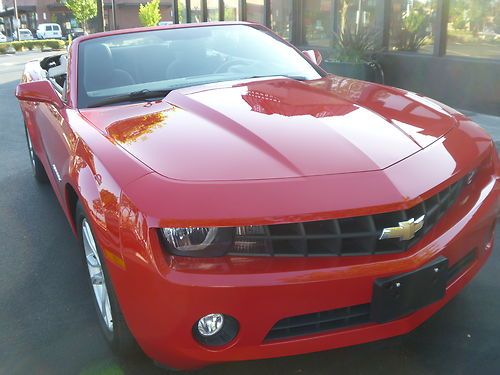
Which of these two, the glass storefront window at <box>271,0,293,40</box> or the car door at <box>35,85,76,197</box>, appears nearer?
the car door at <box>35,85,76,197</box>

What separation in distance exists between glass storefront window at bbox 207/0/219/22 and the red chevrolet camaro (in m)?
16.0

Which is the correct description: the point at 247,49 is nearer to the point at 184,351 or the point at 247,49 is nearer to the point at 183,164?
the point at 183,164

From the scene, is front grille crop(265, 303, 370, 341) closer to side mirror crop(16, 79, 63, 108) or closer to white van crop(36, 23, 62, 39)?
side mirror crop(16, 79, 63, 108)

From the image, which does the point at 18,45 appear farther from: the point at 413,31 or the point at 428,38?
the point at 428,38

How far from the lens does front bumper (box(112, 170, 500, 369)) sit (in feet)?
6.13

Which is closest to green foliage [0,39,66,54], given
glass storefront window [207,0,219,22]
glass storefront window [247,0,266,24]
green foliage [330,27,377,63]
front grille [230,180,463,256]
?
glass storefront window [207,0,219,22]

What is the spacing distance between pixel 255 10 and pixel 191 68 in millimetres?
12381

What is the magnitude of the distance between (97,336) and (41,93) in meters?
1.53

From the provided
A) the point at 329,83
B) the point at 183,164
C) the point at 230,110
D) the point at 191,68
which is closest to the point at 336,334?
the point at 183,164

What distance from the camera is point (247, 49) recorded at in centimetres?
383

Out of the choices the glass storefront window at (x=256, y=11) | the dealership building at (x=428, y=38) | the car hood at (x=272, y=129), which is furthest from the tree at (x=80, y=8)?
the car hood at (x=272, y=129)

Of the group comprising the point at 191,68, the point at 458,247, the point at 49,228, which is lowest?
the point at 49,228

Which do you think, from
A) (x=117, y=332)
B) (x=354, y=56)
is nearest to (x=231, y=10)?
(x=354, y=56)

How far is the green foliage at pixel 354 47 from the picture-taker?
359 inches
